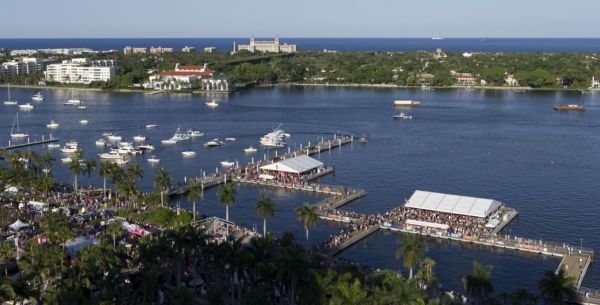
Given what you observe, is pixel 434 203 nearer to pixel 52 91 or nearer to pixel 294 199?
pixel 294 199

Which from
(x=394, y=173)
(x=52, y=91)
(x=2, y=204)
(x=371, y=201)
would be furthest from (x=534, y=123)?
(x=52, y=91)

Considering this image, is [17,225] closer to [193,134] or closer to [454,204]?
[454,204]

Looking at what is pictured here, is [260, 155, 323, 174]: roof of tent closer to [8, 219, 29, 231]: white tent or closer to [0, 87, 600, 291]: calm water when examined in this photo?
[0, 87, 600, 291]: calm water

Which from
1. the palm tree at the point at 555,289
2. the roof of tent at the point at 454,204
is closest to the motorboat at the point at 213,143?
the roof of tent at the point at 454,204

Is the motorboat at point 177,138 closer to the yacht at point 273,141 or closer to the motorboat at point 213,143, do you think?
the motorboat at point 213,143

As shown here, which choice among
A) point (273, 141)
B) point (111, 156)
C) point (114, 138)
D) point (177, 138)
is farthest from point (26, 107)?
point (273, 141)

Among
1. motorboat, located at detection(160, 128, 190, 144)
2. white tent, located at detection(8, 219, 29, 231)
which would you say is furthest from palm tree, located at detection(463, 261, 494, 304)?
motorboat, located at detection(160, 128, 190, 144)
